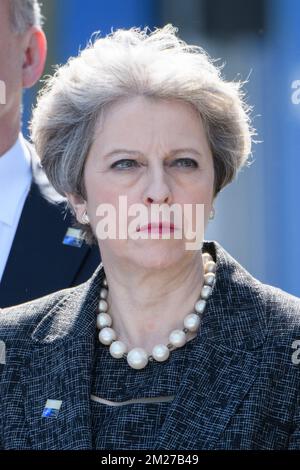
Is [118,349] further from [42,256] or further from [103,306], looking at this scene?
[42,256]

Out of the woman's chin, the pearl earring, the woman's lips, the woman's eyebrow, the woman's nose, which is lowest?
the woman's chin

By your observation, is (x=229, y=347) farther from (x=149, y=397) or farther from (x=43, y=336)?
(x=43, y=336)

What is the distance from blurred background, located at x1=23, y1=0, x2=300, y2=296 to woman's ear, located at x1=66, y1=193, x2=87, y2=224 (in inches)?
45.6

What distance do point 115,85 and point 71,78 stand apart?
13cm

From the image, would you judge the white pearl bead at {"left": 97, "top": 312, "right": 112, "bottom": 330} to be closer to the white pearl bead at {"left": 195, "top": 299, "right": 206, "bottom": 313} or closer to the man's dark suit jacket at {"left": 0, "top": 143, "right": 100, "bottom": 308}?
the white pearl bead at {"left": 195, "top": 299, "right": 206, "bottom": 313}

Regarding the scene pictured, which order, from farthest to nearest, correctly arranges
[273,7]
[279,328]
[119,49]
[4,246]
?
[273,7] < [4,246] < [119,49] < [279,328]

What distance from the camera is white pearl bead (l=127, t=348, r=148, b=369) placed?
2.58m

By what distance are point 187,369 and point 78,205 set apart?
0.50 m

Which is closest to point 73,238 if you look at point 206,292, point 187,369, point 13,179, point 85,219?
point 13,179

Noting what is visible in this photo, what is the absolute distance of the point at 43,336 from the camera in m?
2.67

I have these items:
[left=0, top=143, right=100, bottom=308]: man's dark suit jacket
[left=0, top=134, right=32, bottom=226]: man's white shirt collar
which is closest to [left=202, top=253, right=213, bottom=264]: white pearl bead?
[left=0, top=143, right=100, bottom=308]: man's dark suit jacket

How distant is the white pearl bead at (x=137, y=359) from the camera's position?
8.46 feet
